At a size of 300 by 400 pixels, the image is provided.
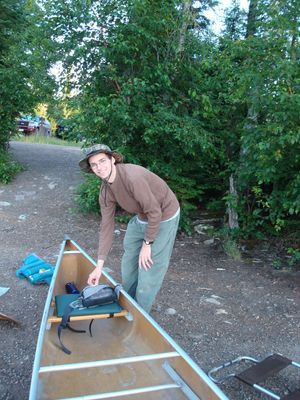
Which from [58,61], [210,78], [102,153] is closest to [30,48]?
[58,61]

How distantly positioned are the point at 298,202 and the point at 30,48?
7.23 m

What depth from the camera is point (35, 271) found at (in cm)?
532

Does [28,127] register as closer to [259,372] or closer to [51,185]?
[51,185]

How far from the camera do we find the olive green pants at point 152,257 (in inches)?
147

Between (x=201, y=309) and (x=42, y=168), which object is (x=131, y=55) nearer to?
(x=201, y=309)

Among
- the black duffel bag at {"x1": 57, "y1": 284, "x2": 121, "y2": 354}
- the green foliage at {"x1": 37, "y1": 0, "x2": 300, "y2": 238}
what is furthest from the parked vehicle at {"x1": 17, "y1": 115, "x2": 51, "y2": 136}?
the black duffel bag at {"x1": 57, "y1": 284, "x2": 121, "y2": 354}

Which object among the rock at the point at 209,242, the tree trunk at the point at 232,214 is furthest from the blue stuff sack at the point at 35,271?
the tree trunk at the point at 232,214

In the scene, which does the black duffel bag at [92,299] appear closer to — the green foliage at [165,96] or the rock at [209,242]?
the green foliage at [165,96]

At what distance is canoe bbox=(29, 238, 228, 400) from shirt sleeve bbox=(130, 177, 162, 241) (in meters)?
0.74

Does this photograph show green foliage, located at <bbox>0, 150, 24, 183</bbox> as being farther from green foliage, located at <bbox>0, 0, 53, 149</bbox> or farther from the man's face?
the man's face

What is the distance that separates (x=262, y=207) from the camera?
6945 millimetres

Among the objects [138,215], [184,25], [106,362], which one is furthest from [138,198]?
[184,25]

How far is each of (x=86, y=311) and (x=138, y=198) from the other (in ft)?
3.50

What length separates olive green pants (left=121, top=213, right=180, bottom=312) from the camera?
3.72m
